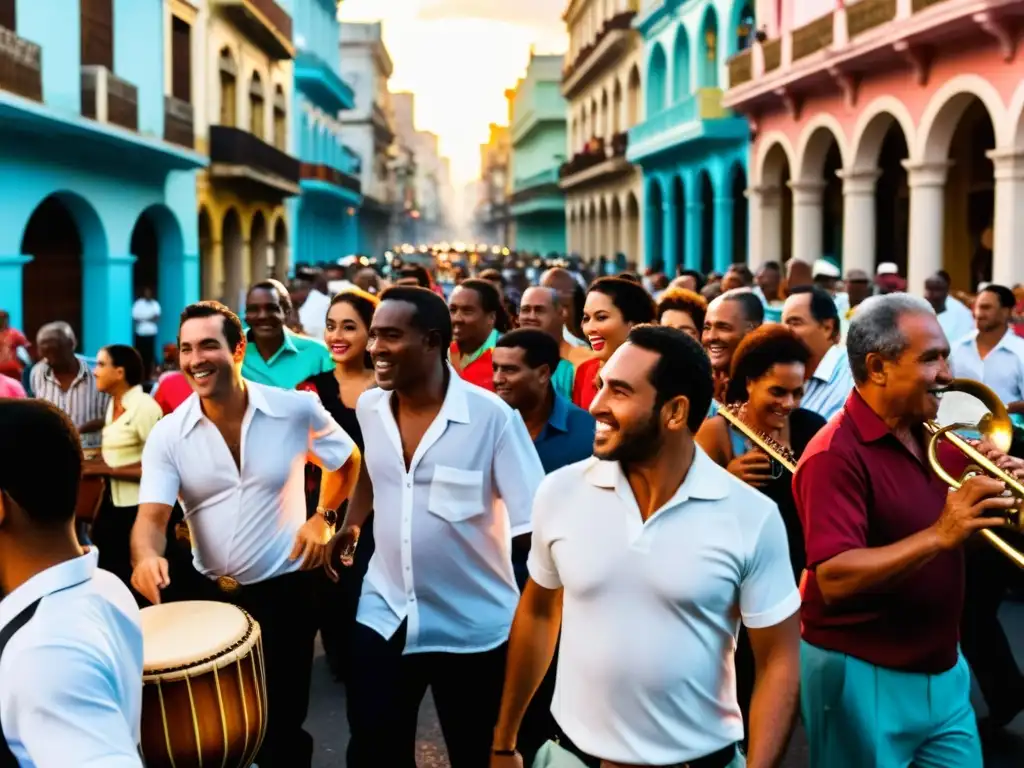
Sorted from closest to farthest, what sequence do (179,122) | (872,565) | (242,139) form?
(872,565)
(179,122)
(242,139)

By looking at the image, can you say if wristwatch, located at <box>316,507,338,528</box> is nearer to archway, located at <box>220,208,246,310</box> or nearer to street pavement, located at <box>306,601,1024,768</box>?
street pavement, located at <box>306,601,1024,768</box>

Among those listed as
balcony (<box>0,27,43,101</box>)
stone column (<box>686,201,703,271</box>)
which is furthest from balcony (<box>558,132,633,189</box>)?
balcony (<box>0,27,43,101</box>)

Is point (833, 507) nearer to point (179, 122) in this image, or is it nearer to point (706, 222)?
point (179, 122)

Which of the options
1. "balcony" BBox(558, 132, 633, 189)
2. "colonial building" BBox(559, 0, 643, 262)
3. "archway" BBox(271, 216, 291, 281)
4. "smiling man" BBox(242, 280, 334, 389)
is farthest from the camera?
"colonial building" BBox(559, 0, 643, 262)

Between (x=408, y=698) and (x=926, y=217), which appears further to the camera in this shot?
(x=926, y=217)

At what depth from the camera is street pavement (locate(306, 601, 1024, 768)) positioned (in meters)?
5.25

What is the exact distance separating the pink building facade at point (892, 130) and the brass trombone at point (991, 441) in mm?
11529

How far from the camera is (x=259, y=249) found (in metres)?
29.2

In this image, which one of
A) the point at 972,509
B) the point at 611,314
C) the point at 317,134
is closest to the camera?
the point at 972,509

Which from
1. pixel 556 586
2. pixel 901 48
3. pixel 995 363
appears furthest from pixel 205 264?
pixel 556 586

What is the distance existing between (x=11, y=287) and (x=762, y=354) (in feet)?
38.9

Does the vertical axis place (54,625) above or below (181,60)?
below

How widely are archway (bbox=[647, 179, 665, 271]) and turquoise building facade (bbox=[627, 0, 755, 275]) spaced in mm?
25

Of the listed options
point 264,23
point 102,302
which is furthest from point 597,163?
point 102,302
